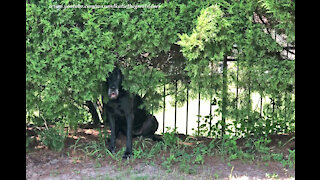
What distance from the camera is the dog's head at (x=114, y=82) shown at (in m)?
5.65

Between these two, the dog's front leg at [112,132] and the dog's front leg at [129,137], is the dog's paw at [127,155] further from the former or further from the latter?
the dog's front leg at [112,132]

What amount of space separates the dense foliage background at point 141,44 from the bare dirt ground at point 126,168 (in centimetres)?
66

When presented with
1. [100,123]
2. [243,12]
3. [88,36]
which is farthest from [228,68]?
[100,123]

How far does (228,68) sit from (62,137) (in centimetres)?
286

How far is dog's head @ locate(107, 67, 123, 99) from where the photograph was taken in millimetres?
5652

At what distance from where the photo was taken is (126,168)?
5512 mm

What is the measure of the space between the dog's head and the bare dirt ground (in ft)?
3.22

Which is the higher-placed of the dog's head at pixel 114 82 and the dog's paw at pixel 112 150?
the dog's head at pixel 114 82

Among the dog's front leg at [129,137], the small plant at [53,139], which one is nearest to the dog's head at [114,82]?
the dog's front leg at [129,137]

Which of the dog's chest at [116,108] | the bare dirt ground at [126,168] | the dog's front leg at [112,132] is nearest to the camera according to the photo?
the bare dirt ground at [126,168]

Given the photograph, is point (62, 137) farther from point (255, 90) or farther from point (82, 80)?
point (255, 90)

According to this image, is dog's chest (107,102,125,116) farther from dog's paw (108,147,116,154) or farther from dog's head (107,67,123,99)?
dog's paw (108,147,116,154)

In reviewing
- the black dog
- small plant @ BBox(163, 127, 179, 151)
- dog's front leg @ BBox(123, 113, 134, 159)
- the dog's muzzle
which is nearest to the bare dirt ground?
dog's front leg @ BBox(123, 113, 134, 159)

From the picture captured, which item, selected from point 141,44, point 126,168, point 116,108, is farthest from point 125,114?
point 141,44
